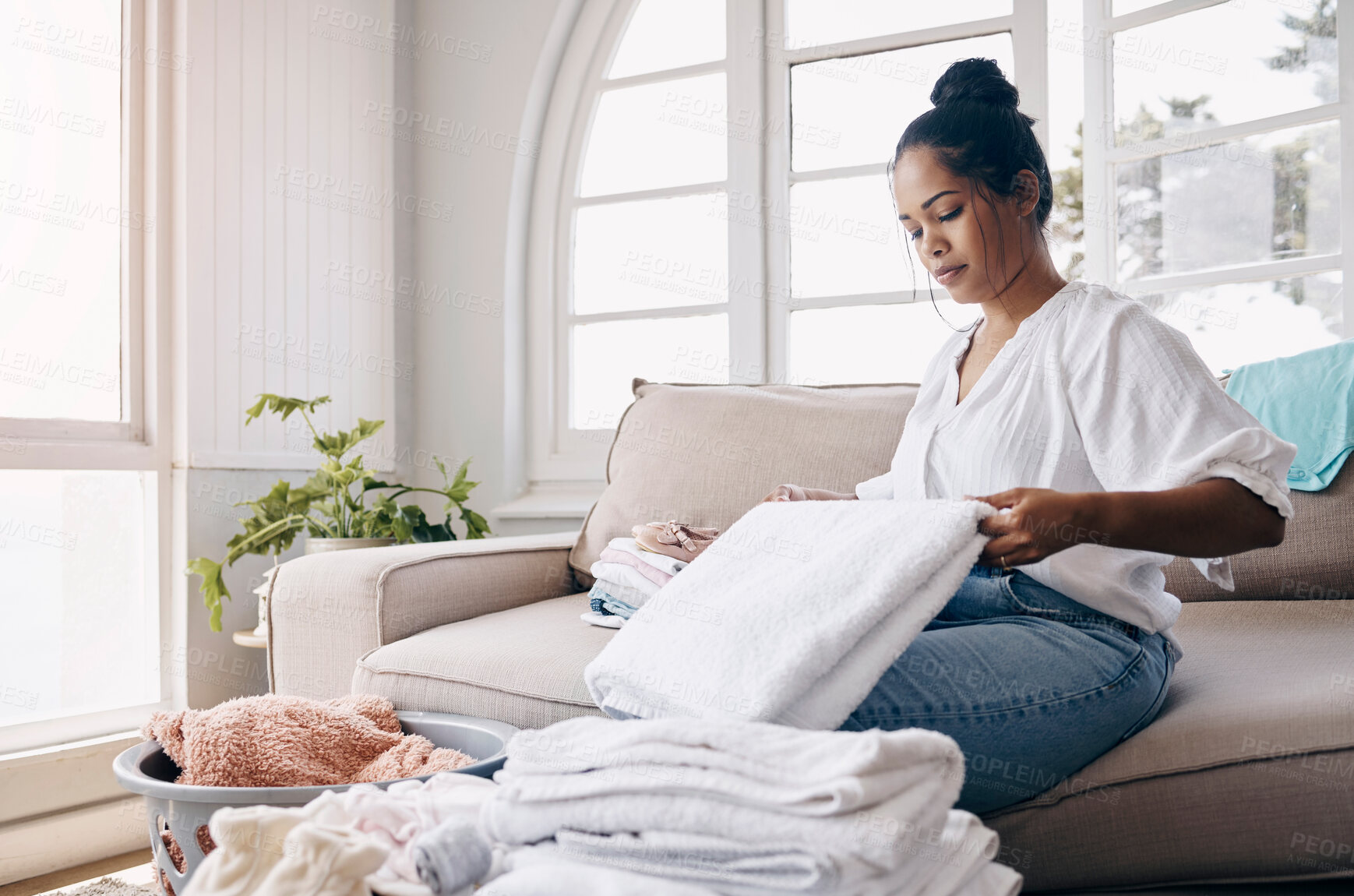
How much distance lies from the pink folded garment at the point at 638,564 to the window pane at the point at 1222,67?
1.45 metres

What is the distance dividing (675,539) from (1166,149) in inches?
54.4

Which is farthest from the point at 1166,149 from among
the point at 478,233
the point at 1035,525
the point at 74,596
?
the point at 74,596

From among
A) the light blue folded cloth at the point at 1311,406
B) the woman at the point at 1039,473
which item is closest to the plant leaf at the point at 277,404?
the woman at the point at 1039,473

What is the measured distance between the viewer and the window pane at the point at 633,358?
2.71 m

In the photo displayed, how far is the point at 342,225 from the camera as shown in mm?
2770

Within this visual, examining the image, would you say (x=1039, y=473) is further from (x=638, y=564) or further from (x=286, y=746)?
(x=286, y=746)

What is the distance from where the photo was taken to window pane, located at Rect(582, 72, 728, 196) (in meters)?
2.71

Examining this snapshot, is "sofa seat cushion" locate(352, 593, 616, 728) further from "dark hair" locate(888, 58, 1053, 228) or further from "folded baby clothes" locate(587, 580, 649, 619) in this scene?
"dark hair" locate(888, 58, 1053, 228)

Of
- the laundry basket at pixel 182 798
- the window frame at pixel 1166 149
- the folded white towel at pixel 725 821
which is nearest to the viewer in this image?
the folded white towel at pixel 725 821

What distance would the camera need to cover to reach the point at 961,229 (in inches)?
46.8

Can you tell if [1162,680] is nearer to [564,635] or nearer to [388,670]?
[564,635]

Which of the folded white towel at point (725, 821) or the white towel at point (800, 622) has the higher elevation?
the white towel at point (800, 622)

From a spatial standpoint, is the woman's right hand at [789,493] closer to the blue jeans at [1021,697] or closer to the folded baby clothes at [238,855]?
the blue jeans at [1021,697]

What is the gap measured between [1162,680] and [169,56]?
2.30 metres
